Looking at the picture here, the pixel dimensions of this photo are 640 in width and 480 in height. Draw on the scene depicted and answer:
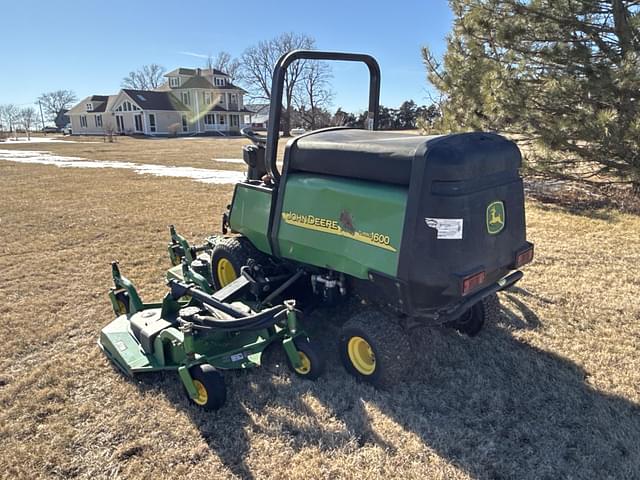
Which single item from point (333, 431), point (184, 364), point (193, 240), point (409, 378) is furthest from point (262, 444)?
point (193, 240)

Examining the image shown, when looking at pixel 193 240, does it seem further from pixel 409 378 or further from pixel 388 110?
pixel 388 110

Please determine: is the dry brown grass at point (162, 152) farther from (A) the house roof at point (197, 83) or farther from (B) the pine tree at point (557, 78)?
(A) the house roof at point (197, 83)

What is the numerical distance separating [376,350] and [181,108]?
47.3 m

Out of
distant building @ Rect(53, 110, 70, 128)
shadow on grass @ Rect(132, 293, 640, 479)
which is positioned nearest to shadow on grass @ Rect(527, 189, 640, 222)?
shadow on grass @ Rect(132, 293, 640, 479)

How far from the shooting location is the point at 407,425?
2.55 m

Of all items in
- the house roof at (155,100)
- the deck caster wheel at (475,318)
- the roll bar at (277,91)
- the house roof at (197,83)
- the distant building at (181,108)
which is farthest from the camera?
the house roof at (197,83)

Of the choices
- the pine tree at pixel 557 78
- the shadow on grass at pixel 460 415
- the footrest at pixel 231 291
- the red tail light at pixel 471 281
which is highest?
the pine tree at pixel 557 78

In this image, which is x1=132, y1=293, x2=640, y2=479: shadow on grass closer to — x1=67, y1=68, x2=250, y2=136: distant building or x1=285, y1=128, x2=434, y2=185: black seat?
x1=285, y1=128, x2=434, y2=185: black seat

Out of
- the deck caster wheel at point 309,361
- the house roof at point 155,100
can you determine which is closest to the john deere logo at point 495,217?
the deck caster wheel at point 309,361

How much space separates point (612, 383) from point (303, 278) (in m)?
2.04

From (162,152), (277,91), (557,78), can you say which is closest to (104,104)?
(162,152)

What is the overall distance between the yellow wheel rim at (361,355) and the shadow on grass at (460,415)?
0.10 m

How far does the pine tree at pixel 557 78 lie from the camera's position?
6.86 meters

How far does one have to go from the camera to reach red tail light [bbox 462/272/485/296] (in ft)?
8.02
